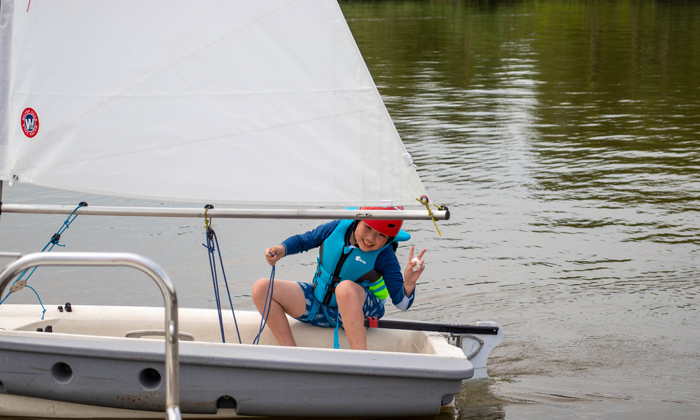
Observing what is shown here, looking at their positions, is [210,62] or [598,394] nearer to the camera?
[210,62]

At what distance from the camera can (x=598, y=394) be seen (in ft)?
13.7

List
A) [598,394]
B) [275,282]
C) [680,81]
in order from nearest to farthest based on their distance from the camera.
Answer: [275,282] → [598,394] → [680,81]

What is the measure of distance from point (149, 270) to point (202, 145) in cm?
126

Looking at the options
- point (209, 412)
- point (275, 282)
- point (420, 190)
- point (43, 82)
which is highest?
point (43, 82)

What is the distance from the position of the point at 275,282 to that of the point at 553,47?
70.0 ft

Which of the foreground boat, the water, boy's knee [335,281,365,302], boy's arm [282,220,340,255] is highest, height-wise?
boy's arm [282,220,340,255]

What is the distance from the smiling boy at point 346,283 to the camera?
12.4ft

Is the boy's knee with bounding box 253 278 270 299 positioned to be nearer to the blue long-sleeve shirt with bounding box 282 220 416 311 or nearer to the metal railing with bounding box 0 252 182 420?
the blue long-sleeve shirt with bounding box 282 220 416 311

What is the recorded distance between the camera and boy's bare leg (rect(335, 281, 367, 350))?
378cm

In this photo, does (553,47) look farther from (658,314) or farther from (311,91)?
(311,91)

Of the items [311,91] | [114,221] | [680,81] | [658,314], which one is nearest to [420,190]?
[311,91]

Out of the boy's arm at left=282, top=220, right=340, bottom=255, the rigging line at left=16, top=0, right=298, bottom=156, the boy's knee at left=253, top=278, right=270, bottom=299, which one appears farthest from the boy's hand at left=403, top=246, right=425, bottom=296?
the rigging line at left=16, top=0, right=298, bottom=156

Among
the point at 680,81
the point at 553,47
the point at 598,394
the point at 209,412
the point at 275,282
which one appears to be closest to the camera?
the point at 209,412

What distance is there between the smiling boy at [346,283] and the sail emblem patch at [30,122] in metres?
1.21
